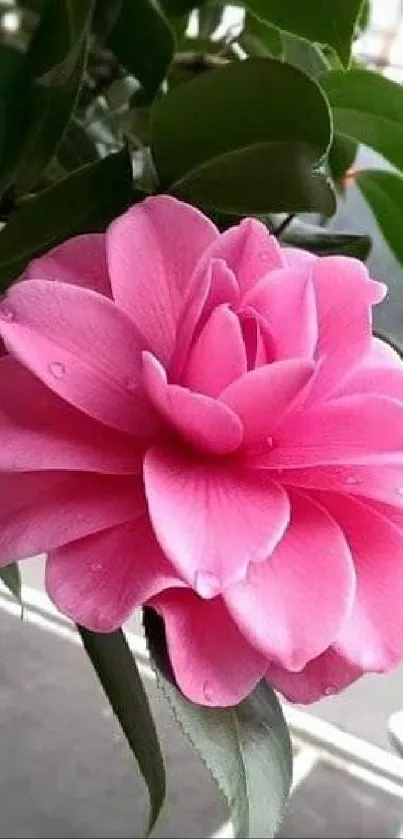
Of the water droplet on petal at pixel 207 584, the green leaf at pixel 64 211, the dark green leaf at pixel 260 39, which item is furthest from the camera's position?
the dark green leaf at pixel 260 39

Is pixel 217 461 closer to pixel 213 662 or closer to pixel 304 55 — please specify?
pixel 213 662

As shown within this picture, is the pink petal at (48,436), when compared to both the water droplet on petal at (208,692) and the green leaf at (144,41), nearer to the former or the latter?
the water droplet on petal at (208,692)

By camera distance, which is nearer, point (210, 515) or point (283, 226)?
point (210, 515)

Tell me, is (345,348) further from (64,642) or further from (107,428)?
(64,642)

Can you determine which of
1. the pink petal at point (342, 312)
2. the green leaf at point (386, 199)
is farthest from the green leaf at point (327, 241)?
the pink petal at point (342, 312)

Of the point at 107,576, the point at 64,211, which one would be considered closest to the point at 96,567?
the point at 107,576

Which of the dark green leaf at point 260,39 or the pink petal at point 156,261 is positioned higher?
the pink petal at point 156,261

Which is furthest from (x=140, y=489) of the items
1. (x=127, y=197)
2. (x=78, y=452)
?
(x=127, y=197)
